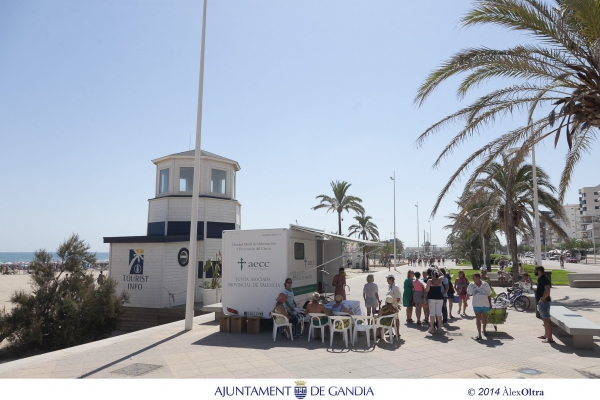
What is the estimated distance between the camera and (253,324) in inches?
401

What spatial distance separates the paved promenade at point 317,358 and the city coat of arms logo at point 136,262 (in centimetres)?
786

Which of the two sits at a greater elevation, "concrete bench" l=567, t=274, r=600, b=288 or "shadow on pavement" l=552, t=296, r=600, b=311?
"concrete bench" l=567, t=274, r=600, b=288

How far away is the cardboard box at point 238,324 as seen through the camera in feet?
33.7

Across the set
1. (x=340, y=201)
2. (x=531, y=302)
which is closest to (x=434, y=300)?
(x=531, y=302)

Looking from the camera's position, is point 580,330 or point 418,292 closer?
point 580,330

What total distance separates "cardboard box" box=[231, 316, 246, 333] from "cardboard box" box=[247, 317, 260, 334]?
0.18 m

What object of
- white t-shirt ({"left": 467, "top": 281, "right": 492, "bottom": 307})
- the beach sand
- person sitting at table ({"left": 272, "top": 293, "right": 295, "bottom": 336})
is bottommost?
the beach sand

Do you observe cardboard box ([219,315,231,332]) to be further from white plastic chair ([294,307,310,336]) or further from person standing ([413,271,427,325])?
person standing ([413,271,427,325])

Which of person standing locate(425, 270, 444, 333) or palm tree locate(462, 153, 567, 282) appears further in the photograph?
palm tree locate(462, 153, 567, 282)

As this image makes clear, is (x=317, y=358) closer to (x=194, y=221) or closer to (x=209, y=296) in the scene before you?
(x=194, y=221)

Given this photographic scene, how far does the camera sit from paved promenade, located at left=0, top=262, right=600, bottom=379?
6590 mm

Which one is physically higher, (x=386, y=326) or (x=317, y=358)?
(x=386, y=326)

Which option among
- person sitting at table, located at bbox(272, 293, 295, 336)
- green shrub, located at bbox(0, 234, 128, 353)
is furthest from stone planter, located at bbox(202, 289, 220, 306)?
person sitting at table, located at bbox(272, 293, 295, 336)
